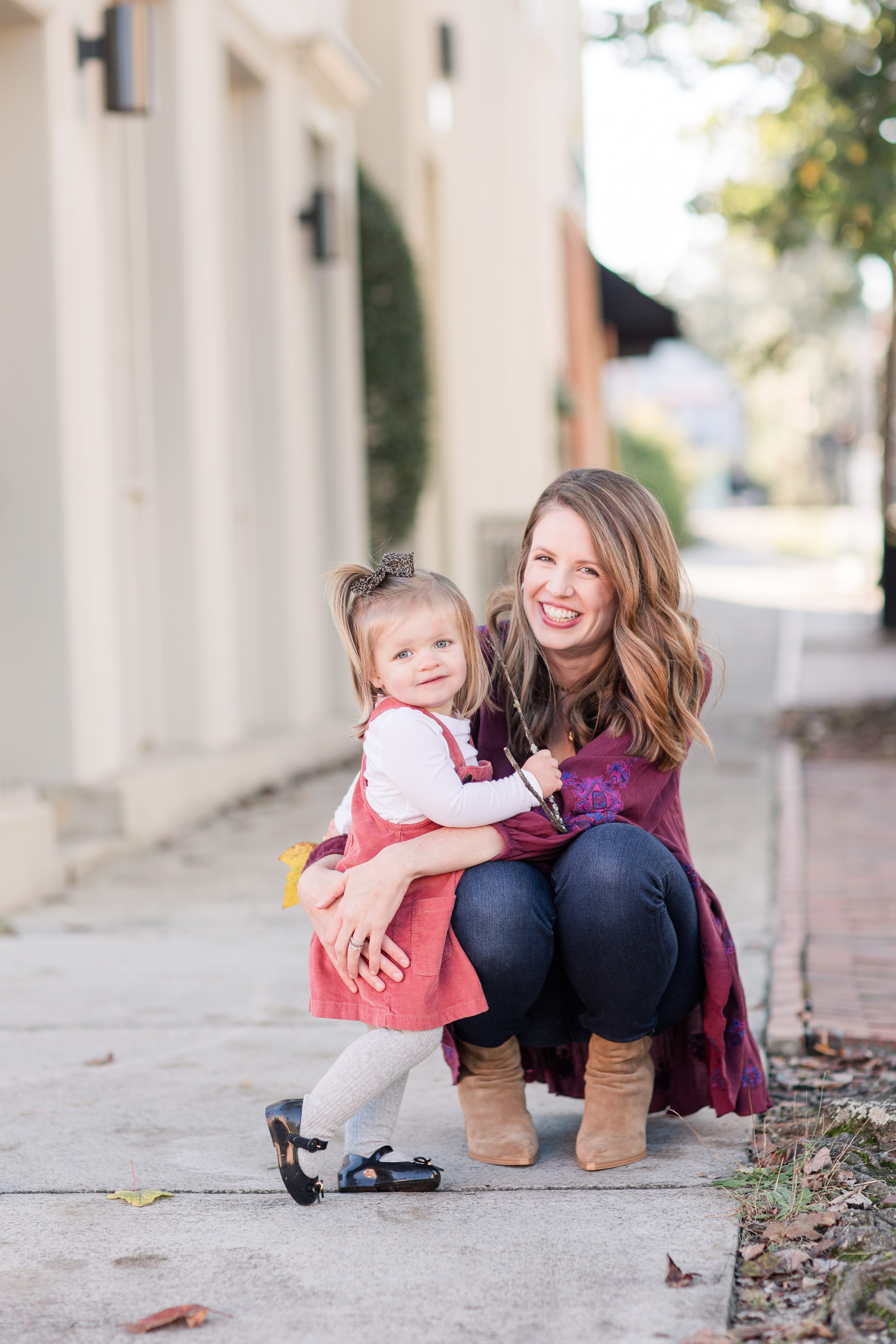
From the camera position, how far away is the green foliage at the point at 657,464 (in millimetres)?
31641

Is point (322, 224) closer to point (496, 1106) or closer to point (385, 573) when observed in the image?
point (385, 573)

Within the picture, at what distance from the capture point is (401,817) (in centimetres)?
267

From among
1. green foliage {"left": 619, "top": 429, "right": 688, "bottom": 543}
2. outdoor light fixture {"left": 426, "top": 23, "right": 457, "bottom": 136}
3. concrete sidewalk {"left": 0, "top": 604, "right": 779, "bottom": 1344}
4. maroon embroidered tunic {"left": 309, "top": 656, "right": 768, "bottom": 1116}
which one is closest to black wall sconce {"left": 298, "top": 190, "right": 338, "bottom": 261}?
outdoor light fixture {"left": 426, "top": 23, "right": 457, "bottom": 136}

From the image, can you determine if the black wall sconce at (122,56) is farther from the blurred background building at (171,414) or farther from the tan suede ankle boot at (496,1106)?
the tan suede ankle boot at (496,1106)

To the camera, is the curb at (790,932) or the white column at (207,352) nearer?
the curb at (790,932)

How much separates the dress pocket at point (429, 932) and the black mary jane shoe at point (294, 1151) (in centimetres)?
32

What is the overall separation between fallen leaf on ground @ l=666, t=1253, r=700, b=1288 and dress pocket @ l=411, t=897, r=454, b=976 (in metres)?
0.61

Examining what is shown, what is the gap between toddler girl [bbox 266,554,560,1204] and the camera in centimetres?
259

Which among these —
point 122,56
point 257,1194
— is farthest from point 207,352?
point 257,1194

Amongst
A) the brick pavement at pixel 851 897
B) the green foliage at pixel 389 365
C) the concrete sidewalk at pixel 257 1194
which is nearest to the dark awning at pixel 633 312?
the green foliage at pixel 389 365

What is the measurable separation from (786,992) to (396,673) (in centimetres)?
184

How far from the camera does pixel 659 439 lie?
34.3 meters

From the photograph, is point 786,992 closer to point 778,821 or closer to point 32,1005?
point 32,1005

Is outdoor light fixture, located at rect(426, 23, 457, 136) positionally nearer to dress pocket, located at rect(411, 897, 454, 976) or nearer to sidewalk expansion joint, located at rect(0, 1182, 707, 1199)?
dress pocket, located at rect(411, 897, 454, 976)
